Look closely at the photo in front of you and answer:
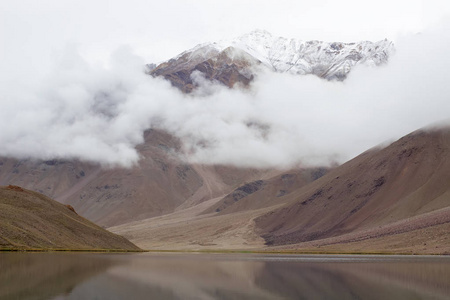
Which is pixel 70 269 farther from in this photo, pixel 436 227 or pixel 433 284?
pixel 436 227

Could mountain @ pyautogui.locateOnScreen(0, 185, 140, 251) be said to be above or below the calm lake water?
above

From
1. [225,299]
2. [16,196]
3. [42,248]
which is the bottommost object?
[225,299]

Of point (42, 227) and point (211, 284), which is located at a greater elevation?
point (42, 227)

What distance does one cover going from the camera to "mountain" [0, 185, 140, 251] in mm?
107125

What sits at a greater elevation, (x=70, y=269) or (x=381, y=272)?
(x=70, y=269)

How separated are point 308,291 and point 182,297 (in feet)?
33.5

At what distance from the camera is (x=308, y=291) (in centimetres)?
4588

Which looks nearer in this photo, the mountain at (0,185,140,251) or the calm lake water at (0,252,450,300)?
the calm lake water at (0,252,450,300)

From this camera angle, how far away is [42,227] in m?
120

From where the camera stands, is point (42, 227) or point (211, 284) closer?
point (211, 284)

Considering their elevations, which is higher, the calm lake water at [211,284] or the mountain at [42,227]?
the mountain at [42,227]

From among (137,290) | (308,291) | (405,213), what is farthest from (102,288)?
(405,213)

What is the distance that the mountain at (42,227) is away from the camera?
351ft

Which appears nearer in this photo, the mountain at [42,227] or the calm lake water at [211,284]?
the calm lake water at [211,284]
